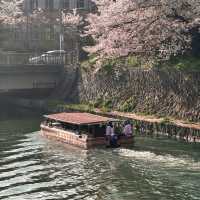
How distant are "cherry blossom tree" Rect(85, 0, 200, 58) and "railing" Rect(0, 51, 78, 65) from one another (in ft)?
61.0

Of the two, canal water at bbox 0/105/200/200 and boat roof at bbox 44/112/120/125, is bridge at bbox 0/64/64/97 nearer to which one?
boat roof at bbox 44/112/120/125

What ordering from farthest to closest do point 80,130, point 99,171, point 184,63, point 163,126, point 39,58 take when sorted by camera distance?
point 39,58 < point 184,63 < point 163,126 < point 80,130 < point 99,171

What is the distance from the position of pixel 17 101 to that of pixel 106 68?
20697mm

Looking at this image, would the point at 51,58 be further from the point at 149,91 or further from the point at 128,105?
Answer: the point at 149,91

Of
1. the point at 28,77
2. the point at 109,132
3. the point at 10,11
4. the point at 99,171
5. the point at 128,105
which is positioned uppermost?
the point at 10,11

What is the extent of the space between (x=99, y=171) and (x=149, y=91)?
2021 centimetres

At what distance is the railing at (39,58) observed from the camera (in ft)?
251

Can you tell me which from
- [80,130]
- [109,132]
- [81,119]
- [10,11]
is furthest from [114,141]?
[10,11]

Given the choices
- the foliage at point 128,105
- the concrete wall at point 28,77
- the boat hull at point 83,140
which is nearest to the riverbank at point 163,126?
the foliage at point 128,105

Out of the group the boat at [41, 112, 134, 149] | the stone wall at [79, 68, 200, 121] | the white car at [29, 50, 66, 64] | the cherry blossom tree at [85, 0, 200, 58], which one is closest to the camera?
the boat at [41, 112, 134, 149]

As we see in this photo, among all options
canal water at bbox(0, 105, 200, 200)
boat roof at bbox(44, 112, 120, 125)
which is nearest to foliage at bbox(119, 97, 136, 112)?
boat roof at bbox(44, 112, 120, 125)

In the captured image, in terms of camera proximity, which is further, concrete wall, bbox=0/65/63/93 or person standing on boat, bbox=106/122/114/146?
concrete wall, bbox=0/65/63/93

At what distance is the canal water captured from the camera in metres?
32.5

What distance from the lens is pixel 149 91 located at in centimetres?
5641
